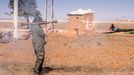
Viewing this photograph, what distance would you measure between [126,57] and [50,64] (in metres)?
4.10

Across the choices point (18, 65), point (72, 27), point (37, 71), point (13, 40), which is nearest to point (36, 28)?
point (37, 71)

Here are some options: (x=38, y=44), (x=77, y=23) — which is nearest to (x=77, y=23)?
(x=77, y=23)

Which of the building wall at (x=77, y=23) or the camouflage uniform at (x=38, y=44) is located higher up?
the camouflage uniform at (x=38, y=44)

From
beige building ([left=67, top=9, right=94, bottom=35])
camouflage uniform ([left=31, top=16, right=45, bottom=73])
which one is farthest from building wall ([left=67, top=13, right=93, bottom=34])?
camouflage uniform ([left=31, top=16, right=45, bottom=73])

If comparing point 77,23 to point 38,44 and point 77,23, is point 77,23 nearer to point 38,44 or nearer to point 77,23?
point 77,23

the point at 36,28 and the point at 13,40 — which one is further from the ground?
the point at 36,28

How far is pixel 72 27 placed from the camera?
36.4m

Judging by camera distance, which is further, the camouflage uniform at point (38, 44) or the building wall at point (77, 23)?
the building wall at point (77, 23)

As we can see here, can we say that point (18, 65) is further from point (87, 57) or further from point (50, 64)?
point (87, 57)

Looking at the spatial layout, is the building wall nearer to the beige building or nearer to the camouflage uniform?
the beige building

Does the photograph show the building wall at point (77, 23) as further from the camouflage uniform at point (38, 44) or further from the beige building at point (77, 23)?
the camouflage uniform at point (38, 44)

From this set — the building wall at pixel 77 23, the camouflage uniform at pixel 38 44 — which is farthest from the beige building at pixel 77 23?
the camouflage uniform at pixel 38 44

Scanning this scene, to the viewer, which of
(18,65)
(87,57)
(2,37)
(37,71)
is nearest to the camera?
(37,71)

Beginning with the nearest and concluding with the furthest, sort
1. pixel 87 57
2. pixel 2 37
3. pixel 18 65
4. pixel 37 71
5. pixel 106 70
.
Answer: pixel 37 71
pixel 106 70
pixel 18 65
pixel 87 57
pixel 2 37
